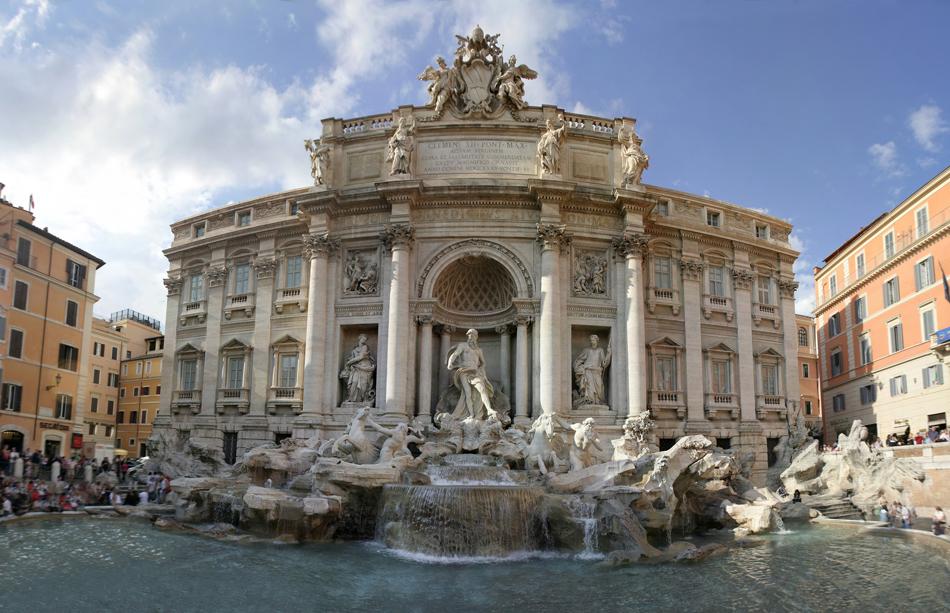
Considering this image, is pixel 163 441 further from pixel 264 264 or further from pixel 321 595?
pixel 321 595

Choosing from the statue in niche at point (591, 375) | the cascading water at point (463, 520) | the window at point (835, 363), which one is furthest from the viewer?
the window at point (835, 363)

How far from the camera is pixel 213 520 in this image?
2148cm

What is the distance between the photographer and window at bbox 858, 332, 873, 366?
36.9 meters

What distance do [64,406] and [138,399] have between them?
67.8 ft

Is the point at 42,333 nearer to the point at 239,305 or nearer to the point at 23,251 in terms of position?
the point at 23,251

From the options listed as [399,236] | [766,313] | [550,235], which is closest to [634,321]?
[550,235]

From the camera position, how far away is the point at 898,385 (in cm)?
3372

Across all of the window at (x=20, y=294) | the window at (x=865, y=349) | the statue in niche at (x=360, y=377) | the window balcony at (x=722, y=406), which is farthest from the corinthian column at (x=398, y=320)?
the window at (x=865, y=349)

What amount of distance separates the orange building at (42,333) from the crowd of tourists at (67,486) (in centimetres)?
353

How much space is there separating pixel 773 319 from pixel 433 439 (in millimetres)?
16897

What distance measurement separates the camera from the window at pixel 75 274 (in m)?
36.5

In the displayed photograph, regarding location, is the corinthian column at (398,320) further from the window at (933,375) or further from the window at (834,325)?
the window at (834,325)

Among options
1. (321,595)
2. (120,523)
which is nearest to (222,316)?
(120,523)

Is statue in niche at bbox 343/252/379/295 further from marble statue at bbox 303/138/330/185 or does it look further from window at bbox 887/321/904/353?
window at bbox 887/321/904/353
